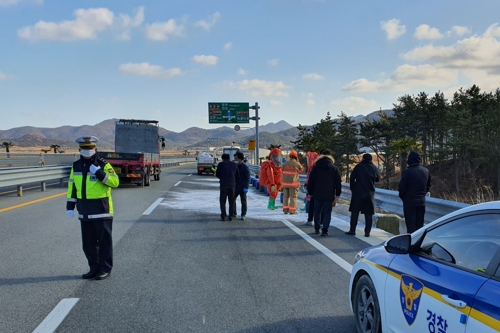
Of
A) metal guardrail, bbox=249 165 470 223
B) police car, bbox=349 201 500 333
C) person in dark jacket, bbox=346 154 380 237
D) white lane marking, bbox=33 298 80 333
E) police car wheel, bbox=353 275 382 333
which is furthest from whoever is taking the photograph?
person in dark jacket, bbox=346 154 380 237

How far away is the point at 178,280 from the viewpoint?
5852 millimetres

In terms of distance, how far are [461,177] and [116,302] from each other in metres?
66.3

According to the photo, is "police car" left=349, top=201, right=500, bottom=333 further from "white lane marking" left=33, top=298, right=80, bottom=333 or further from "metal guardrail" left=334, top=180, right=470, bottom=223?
"metal guardrail" left=334, top=180, right=470, bottom=223

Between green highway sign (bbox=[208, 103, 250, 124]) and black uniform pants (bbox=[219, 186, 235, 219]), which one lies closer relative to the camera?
black uniform pants (bbox=[219, 186, 235, 219])

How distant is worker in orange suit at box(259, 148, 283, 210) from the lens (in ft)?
43.9

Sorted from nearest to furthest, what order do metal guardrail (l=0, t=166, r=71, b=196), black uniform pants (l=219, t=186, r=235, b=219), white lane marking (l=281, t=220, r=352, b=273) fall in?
white lane marking (l=281, t=220, r=352, b=273) → black uniform pants (l=219, t=186, r=235, b=219) → metal guardrail (l=0, t=166, r=71, b=196)

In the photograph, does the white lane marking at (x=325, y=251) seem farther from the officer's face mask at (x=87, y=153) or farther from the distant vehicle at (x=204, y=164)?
the distant vehicle at (x=204, y=164)

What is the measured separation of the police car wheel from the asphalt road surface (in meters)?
0.31

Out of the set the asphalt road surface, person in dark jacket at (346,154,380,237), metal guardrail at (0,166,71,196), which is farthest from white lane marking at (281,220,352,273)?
metal guardrail at (0,166,71,196)

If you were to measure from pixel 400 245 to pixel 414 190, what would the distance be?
483 centimetres

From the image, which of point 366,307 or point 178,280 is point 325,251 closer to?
point 178,280

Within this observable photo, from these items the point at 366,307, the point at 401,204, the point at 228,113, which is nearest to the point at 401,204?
the point at 401,204

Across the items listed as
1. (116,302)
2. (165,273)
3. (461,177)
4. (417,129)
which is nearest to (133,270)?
(165,273)

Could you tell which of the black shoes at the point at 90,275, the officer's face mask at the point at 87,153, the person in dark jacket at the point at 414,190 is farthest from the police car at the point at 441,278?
the person in dark jacket at the point at 414,190
